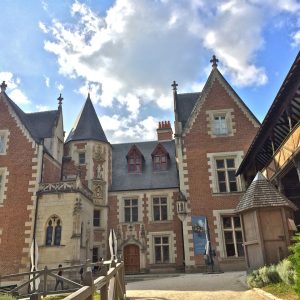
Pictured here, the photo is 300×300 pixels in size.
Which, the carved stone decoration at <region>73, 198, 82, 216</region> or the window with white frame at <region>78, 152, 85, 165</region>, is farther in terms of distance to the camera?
the window with white frame at <region>78, 152, 85, 165</region>

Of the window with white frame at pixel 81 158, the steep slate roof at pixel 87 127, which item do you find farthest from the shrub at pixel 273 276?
the steep slate roof at pixel 87 127

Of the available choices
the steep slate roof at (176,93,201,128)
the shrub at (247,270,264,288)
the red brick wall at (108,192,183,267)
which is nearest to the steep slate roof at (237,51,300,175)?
the shrub at (247,270,264,288)

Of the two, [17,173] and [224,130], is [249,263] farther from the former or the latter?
[17,173]

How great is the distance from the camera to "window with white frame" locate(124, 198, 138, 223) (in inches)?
869

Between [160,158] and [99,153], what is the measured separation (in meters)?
4.65

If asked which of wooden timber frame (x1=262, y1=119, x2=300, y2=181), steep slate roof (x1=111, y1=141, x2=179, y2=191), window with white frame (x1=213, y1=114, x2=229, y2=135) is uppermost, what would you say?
window with white frame (x1=213, y1=114, x2=229, y2=135)

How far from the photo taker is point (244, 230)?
11.5 metres

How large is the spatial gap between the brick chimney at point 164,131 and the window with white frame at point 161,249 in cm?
927

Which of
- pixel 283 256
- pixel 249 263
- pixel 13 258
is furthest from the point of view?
pixel 13 258

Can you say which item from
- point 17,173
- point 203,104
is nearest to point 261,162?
point 203,104

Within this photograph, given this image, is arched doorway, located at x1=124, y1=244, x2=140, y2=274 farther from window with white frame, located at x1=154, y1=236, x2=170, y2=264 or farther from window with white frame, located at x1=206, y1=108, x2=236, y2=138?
window with white frame, located at x1=206, y1=108, x2=236, y2=138

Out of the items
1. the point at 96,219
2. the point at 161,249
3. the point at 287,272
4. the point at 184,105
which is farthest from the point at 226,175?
the point at 287,272

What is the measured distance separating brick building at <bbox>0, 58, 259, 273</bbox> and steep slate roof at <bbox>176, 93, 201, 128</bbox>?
0.24 feet

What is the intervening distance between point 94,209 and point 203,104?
34.0 feet
